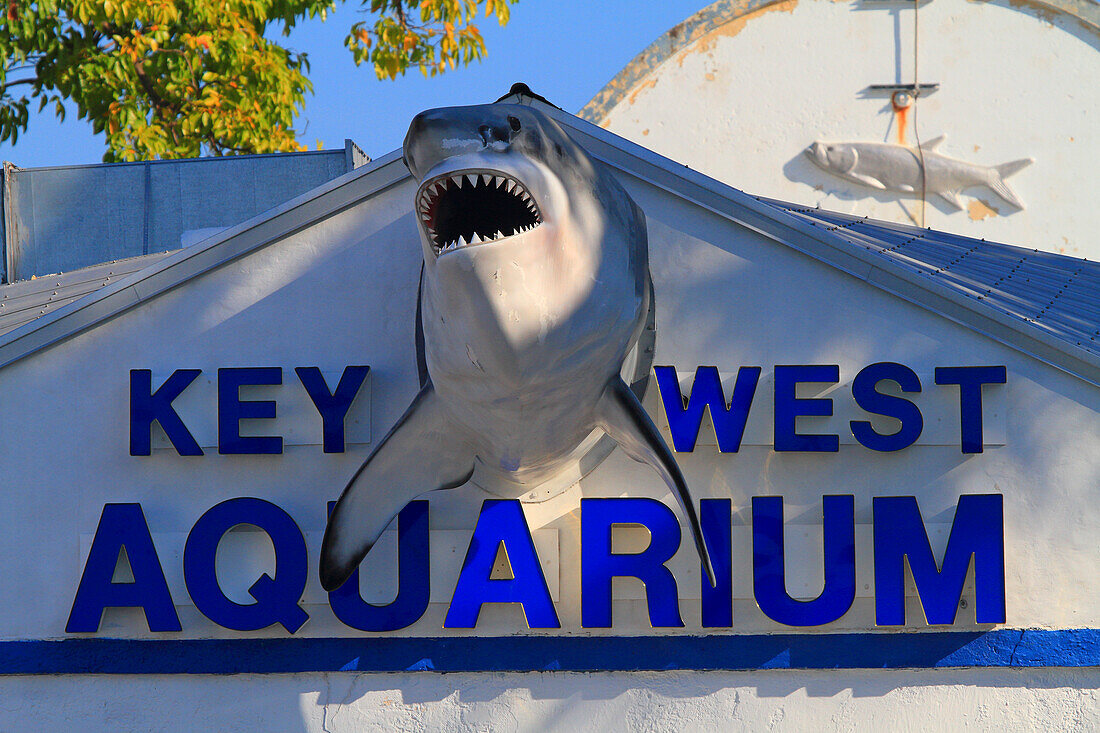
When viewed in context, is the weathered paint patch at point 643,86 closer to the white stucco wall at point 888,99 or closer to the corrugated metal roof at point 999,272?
the white stucco wall at point 888,99

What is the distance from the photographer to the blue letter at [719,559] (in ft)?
20.0

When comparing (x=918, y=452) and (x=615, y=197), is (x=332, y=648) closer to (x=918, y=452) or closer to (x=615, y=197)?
(x=615, y=197)

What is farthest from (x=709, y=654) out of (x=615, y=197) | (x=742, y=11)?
(x=742, y=11)

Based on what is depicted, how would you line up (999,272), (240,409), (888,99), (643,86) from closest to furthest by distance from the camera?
1. (240,409)
2. (999,272)
3. (888,99)
4. (643,86)

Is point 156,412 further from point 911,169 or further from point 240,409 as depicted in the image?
point 911,169

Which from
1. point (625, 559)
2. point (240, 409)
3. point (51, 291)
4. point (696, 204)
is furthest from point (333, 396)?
point (51, 291)

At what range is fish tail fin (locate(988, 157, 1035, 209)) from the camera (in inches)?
552

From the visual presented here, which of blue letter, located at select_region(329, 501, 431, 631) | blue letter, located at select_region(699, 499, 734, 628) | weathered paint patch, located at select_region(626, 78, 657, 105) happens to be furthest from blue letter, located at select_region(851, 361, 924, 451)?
weathered paint patch, located at select_region(626, 78, 657, 105)

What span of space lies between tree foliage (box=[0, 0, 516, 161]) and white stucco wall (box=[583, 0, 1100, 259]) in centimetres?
305

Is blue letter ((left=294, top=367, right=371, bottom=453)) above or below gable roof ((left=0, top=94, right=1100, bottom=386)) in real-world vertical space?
below

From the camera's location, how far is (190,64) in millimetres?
14906

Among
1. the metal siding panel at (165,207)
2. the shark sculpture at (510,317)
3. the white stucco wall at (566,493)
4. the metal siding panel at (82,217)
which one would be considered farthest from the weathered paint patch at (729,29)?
the shark sculpture at (510,317)

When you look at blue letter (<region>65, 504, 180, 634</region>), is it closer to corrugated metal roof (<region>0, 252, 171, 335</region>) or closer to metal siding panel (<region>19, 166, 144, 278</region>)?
corrugated metal roof (<region>0, 252, 171, 335</region>)

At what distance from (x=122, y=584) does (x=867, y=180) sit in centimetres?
1066
